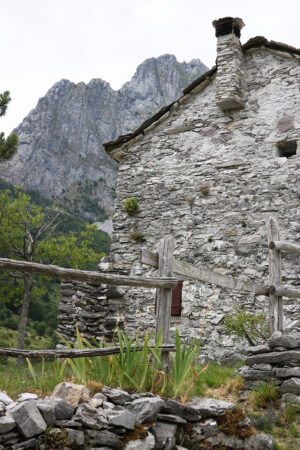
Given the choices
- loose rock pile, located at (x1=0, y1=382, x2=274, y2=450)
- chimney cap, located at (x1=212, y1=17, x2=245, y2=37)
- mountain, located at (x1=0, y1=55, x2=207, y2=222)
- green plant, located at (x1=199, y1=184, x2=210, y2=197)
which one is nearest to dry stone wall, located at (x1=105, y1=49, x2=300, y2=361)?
green plant, located at (x1=199, y1=184, x2=210, y2=197)

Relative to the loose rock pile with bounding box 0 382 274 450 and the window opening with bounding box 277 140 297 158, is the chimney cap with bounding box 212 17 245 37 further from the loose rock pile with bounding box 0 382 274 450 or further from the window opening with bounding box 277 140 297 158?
the loose rock pile with bounding box 0 382 274 450

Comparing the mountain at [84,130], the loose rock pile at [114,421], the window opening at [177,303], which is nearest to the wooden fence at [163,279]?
the loose rock pile at [114,421]

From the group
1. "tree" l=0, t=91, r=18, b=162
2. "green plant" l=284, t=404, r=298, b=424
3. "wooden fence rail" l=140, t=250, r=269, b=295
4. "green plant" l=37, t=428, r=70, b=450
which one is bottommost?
"green plant" l=284, t=404, r=298, b=424

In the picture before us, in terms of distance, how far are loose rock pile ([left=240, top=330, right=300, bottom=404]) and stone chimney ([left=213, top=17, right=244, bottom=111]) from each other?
611 centimetres

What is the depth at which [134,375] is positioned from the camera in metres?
3.68

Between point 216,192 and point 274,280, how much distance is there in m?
4.03

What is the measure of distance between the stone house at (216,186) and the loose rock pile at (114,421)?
15.8 feet

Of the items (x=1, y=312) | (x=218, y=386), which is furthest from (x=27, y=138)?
(x=218, y=386)

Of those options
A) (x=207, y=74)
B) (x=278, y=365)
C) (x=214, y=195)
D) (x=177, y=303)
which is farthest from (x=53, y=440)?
(x=207, y=74)

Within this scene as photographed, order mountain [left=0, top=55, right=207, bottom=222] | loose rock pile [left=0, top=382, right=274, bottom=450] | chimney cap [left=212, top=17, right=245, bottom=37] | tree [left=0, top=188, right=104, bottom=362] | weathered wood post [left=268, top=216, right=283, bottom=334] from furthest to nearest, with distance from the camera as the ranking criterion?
1. mountain [left=0, top=55, right=207, bottom=222]
2. tree [left=0, top=188, right=104, bottom=362]
3. chimney cap [left=212, top=17, right=245, bottom=37]
4. weathered wood post [left=268, top=216, right=283, bottom=334]
5. loose rock pile [left=0, top=382, right=274, bottom=450]

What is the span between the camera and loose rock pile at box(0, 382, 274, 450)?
8.79ft

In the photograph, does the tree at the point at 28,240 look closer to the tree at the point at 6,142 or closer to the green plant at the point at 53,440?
the tree at the point at 6,142

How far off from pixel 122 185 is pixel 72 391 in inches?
315

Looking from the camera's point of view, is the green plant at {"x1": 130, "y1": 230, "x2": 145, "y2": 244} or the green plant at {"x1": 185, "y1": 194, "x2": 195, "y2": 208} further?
the green plant at {"x1": 130, "y1": 230, "x2": 145, "y2": 244}
